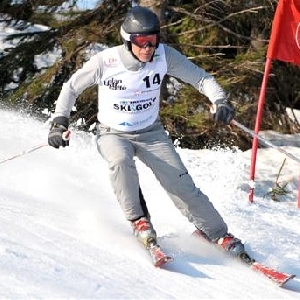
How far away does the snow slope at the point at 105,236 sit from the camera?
11.8ft

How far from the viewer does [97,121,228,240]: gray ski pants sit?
448cm

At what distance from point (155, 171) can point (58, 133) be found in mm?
751

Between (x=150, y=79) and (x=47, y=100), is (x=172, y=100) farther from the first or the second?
(x=150, y=79)

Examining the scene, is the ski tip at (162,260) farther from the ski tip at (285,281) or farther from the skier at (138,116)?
the ski tip at (285,281)

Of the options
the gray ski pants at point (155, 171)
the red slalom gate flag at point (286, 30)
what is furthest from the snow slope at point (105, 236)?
the red slalom gate flag at point (286, 30)

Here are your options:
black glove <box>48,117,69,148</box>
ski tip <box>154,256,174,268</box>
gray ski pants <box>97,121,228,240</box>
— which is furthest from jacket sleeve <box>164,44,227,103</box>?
ski tip <box>154,256,174,268</box>

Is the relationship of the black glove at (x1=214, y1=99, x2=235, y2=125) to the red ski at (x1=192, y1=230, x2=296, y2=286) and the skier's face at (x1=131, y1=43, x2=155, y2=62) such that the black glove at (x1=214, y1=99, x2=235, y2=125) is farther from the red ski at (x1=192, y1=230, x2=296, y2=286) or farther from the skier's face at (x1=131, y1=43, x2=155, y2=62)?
the red ski at (x1=192, y1=230, x2=296, y2=286)

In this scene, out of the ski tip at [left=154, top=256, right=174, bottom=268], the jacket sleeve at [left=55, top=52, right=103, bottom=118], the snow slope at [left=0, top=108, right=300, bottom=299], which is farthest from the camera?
the jacket sleeve at [left=55, top=52, right=103, bottom=118]

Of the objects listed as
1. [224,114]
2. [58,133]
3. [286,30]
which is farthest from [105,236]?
[286,30]

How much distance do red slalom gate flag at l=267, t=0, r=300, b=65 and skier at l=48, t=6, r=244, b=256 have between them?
3.12 meters

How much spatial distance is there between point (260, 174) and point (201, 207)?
4537 mm

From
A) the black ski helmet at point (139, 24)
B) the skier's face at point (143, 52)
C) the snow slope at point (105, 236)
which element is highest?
the black ski helmet at point (139, 24)

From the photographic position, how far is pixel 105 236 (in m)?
4.61

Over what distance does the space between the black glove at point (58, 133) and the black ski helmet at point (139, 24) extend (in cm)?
68
